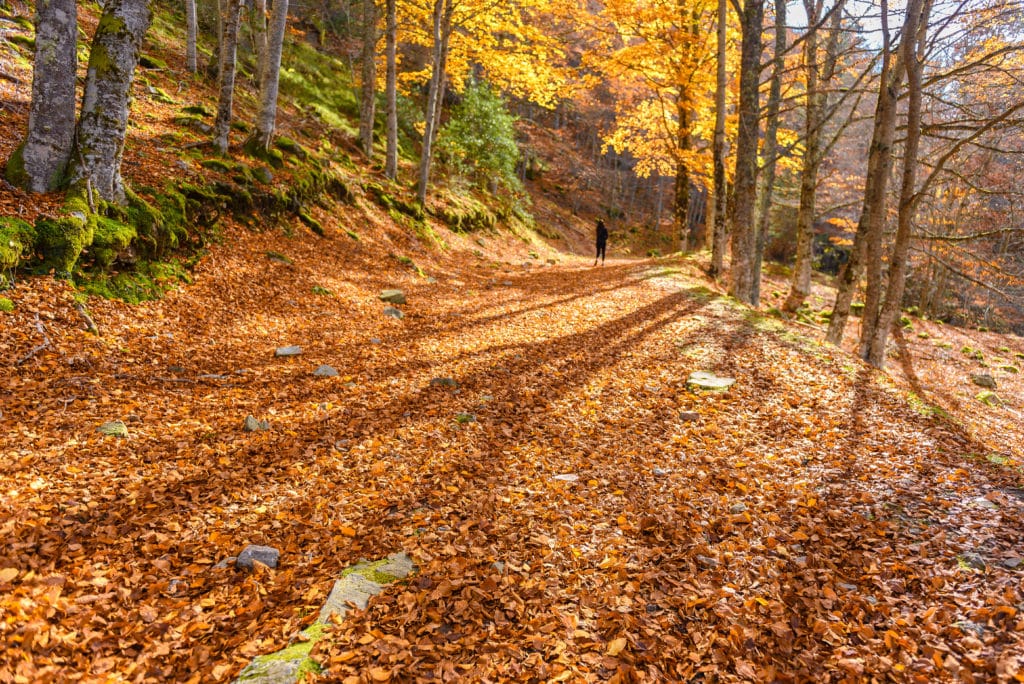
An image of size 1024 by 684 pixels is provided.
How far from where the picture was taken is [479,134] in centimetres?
2072

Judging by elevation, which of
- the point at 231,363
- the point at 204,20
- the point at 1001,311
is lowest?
the point at 231,363

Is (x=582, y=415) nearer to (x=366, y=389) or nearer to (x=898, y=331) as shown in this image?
(x=366, y=389)

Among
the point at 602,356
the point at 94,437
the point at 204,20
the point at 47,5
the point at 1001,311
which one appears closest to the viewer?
the point at 94,437

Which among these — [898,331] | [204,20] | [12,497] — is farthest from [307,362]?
[204,20]

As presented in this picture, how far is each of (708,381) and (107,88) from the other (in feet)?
29.7

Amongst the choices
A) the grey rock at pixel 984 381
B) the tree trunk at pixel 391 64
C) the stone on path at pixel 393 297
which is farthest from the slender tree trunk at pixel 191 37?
the grey rock at pixel 984 381

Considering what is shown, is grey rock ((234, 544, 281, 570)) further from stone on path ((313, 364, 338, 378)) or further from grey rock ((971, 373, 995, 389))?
grey rock ((971, 373, 995, 389))

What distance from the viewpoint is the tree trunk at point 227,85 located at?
33.3 ft

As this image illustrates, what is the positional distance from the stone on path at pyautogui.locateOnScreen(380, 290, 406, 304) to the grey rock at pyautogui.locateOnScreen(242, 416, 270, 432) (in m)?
A: 5.01

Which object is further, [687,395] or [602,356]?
[602,356]

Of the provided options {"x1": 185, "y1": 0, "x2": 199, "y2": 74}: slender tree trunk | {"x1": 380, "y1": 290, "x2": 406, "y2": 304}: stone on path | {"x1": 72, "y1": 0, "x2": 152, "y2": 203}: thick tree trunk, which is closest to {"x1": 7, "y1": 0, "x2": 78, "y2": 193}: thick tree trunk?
{"x1": 72, "y1": 0, "x2": 152, "y2": 203}: thick tree trunk

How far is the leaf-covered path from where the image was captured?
3012 mm

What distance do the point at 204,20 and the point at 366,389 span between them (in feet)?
68.7

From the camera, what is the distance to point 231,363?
6.32m
